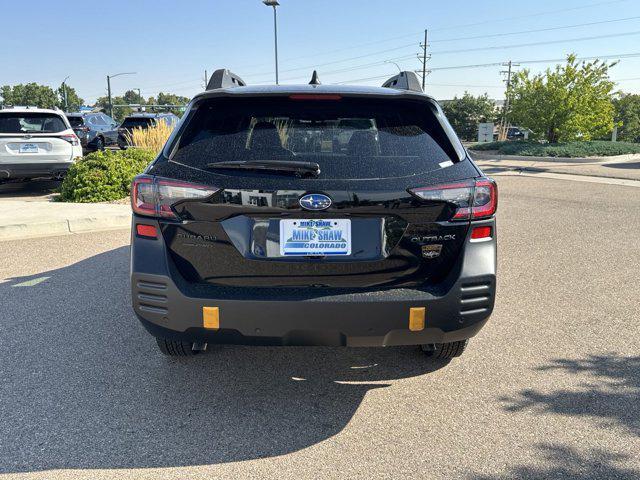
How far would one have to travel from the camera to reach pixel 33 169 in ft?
35.9

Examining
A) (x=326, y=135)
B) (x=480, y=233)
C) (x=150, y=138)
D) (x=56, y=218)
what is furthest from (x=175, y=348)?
(x=150, y=138)

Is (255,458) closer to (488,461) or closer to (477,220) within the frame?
(488,461)

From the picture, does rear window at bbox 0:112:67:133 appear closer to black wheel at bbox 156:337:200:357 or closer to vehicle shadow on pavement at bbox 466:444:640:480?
black wheel at bbox 156:337:200:357

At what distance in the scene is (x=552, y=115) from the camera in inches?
1007

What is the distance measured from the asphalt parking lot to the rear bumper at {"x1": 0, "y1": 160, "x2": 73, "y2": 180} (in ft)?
21.2

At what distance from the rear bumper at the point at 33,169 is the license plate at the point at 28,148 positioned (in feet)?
0.85

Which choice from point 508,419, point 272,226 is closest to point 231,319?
point 272,226

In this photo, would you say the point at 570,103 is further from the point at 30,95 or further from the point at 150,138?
the point at 30,95

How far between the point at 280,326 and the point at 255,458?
67cm

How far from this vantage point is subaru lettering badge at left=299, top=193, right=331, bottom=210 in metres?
2.69

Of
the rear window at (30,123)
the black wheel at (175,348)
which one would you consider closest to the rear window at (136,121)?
the rear window at (30,123)

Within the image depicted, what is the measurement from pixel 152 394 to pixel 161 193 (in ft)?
4.32

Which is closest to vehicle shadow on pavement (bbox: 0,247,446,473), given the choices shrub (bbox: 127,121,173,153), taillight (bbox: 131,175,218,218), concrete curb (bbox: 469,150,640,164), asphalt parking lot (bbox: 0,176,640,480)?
asphalt parking lot (bbox: 0,176,640,480)

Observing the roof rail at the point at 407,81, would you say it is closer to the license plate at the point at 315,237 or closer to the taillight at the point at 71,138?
the license plate at the point at 315,237
